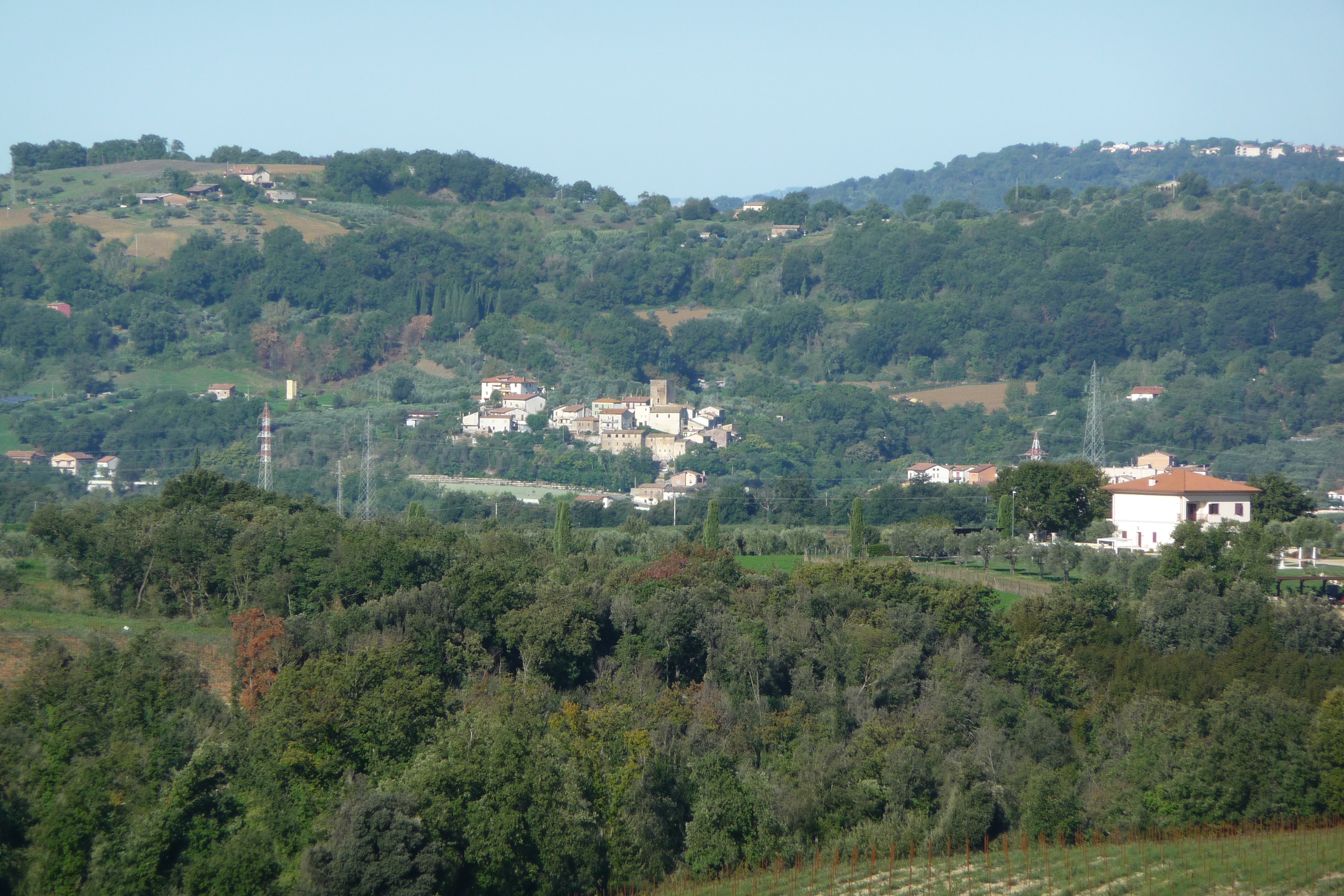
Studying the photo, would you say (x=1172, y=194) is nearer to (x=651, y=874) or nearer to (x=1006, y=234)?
(x=1006, y=234)

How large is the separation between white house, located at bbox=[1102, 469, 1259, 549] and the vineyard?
1931 centimetres

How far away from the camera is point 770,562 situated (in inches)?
1406

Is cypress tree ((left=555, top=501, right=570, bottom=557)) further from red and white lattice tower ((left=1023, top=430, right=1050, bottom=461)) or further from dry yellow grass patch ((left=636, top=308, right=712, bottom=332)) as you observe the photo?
dry yellow grass patch ((left=636, top=308, right=712, bottom=332))

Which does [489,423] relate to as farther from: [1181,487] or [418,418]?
[1181,487]

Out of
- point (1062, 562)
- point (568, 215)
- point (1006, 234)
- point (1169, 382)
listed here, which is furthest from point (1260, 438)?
point (568, 215)

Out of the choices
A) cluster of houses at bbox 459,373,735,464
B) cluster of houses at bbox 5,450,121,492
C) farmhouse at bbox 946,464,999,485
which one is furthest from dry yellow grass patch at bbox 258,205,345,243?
farmhouse at bbox 946,464,999,485

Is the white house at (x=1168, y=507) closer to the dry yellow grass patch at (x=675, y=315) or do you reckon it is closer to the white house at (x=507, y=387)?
the white house at (x=507, y=387)

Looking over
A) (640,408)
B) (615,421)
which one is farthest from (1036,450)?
(615,421)

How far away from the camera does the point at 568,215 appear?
13088 cm

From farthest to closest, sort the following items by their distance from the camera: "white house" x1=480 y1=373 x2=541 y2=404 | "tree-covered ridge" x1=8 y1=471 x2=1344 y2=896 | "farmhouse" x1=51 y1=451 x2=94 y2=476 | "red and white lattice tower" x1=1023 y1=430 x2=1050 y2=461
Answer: "white house" x1=480 y1=373 x2=541 y2=404 → "red and white lattice tower" x1=1023 y1=430 x2=1050 y2=461 → "farmhouse" x1=51 y1=451 x2=94 y2=476 → "tree-covered ridge" x1=8 y1=471 x2=1344 y2=896

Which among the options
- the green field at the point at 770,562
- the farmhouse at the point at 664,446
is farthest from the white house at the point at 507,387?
the green field at the point at 770,562

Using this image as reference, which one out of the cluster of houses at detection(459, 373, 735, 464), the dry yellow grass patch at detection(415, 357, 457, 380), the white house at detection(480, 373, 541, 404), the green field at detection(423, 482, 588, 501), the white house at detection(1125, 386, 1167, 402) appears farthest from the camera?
the dry yellow grass patch at detection(415, 357, 457, 380)

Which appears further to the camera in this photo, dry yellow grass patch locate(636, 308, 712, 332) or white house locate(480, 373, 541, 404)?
dry yellow grass patch locate(636, 308, 712, 332)

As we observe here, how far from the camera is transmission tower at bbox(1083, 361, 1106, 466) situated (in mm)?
63750
